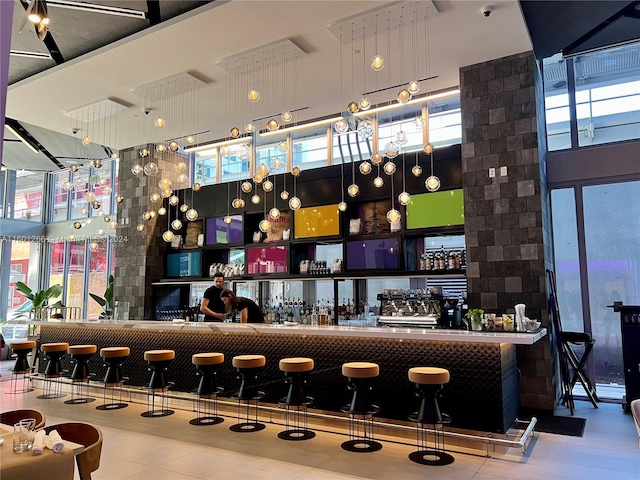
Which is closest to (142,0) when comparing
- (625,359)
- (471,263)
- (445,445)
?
(471,263)

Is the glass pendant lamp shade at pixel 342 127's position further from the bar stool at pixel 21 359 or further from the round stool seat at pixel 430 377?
the bar stool at pixel 21 359

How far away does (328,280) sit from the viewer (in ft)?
25.9

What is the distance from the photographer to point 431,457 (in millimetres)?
4152

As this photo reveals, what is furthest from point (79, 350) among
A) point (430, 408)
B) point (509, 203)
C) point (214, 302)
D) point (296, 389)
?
point (509, 203)

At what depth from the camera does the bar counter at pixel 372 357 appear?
175 inches

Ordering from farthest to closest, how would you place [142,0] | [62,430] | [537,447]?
[142,0] < [537,447] < [62,430]

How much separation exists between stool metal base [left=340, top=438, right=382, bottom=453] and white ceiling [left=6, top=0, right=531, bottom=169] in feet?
14.9

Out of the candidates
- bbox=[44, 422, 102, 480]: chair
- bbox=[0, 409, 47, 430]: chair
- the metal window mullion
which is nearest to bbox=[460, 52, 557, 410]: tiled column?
the metal window mullion

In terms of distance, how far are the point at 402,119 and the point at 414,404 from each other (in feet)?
16.2

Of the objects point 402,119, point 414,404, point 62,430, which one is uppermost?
point 402,119

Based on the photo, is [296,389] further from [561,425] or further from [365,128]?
[561,425]

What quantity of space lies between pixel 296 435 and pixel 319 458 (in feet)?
2.36

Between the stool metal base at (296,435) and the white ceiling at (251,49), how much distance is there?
458 centimetres

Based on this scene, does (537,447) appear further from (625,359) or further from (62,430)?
(62,430)
